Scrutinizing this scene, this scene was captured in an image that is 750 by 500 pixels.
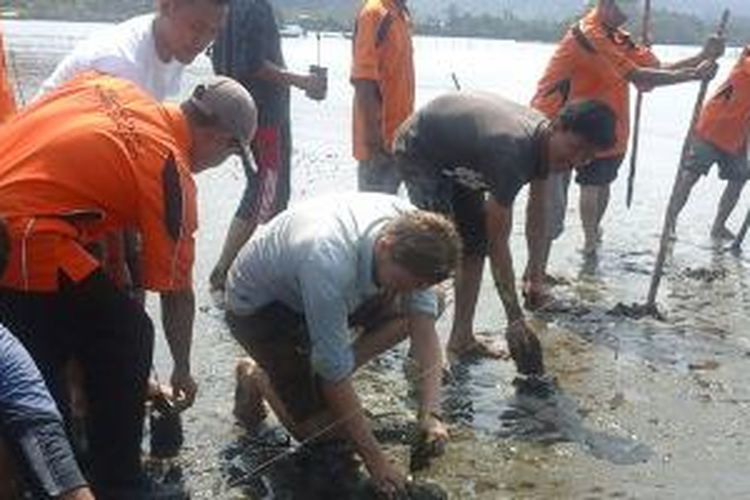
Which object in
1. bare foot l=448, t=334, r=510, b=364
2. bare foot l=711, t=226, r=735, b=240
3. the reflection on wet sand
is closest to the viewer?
the reflection on wet sand

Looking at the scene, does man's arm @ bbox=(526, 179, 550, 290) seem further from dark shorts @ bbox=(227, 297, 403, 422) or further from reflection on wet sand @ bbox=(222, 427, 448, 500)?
reflection on wet sand @ bbox=(222, 427, 448, 500)

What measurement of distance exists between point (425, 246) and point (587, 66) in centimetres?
515

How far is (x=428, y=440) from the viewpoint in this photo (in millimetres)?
4969

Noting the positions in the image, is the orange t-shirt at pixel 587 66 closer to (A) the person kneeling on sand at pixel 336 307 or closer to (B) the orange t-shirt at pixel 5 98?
(A) the person kneeling on sand at pixel 336 307

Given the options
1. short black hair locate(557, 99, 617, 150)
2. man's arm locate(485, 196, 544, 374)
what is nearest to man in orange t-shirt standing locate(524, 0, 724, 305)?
man's arm locate(485, 196, 544, 374)

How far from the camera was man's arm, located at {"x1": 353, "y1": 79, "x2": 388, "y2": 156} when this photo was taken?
25.6 feet

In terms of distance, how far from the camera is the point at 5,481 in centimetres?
408

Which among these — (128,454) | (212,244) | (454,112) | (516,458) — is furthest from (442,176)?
(212,244)

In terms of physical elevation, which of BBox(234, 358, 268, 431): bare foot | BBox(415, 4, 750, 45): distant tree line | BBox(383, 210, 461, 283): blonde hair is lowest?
BBox(415, 4, 750, 45): distant tree line

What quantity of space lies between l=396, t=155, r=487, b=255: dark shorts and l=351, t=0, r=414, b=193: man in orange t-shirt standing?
1.30 m

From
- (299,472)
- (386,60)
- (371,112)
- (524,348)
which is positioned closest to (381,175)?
(371,112)

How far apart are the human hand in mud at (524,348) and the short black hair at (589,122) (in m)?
1.00

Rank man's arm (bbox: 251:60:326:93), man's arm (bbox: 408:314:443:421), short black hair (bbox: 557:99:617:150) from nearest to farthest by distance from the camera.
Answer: man's arm (bbox: 408:314:443:421), short black hair (bbox: 557:99:617:150), man's arm (bbox: 251:60:326:93)

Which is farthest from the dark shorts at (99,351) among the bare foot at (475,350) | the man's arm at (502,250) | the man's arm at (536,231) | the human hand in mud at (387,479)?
the man's arm at (536,231)
